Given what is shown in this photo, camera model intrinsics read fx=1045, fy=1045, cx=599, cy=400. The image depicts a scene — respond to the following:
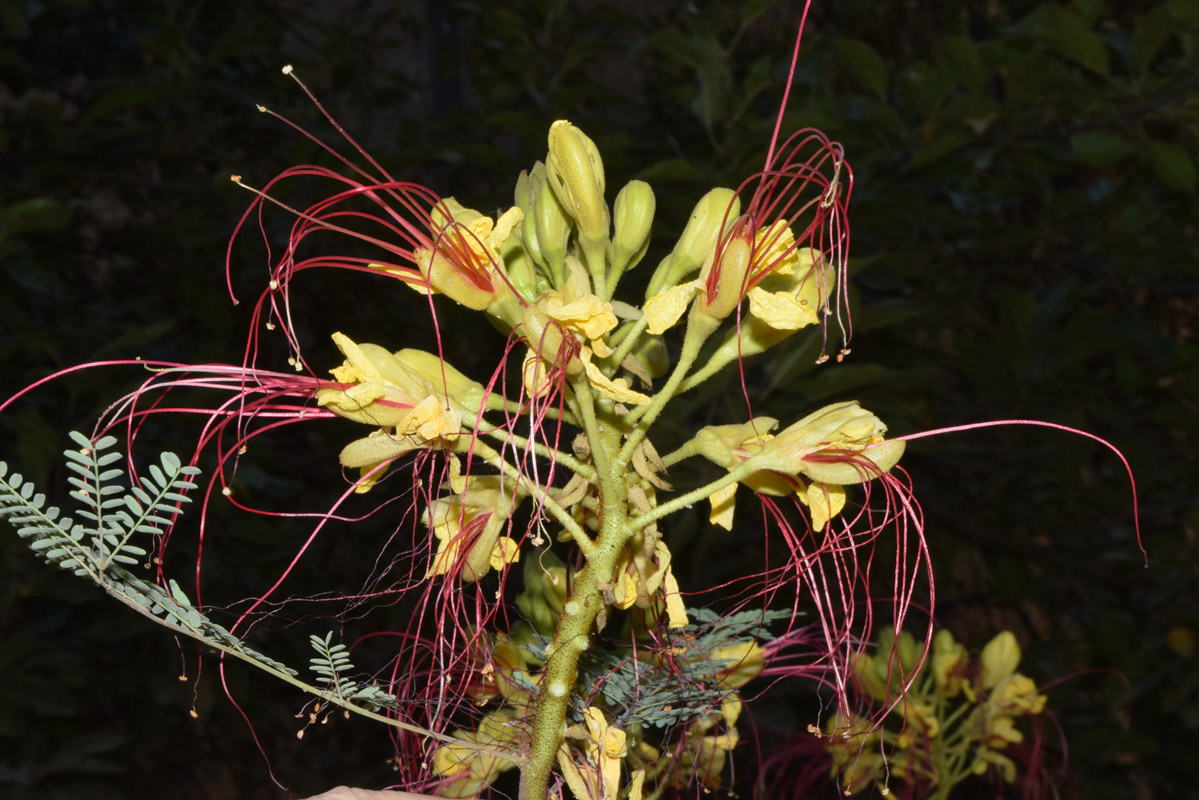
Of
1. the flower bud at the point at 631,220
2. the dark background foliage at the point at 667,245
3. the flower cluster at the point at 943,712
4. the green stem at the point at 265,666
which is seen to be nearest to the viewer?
the green stem at the point at 265,666

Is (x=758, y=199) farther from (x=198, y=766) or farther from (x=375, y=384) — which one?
(x=198, y=766)

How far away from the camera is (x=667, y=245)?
145cm

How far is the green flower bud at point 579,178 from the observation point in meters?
0.44

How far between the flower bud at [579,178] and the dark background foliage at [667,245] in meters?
0.73

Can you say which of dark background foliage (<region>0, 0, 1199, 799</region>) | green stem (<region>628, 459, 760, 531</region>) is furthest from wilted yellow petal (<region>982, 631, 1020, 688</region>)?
green stem (<region>628, 459, 760, 531</region>)

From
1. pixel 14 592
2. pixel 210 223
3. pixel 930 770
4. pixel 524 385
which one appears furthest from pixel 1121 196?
pixel 14 592

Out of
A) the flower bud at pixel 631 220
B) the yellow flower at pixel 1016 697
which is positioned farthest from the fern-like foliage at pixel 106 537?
the yellow flower at pixel 1016 697

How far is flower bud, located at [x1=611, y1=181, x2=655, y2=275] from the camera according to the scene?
0.46m

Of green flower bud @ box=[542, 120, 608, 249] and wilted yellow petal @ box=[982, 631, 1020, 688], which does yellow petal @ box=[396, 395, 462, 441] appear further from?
wilted yellow petal @ box=[982, 631, 1020, 688]

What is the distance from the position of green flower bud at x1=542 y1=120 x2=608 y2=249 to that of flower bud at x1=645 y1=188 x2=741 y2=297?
3 cm

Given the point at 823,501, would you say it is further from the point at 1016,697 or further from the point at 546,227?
the point at 1016,697

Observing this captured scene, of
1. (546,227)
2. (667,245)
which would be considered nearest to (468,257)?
(546,227)

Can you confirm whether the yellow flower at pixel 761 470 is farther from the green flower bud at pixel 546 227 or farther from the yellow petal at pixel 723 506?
the green flower bud at pixel 546 227

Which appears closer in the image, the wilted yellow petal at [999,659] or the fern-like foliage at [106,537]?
the fern-like foliage at [106,537]
